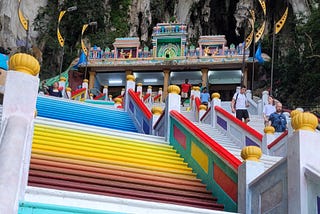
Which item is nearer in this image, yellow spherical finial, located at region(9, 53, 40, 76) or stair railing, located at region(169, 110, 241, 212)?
yellow spherical finial, located at region(9, 53, 40, 76)

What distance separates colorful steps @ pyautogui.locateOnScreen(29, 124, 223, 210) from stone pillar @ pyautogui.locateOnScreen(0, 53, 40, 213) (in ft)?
2.51

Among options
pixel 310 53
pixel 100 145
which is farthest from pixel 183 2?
pixel 100 145

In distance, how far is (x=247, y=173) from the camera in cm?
401

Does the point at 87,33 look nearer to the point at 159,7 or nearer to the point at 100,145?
the point at 159,7

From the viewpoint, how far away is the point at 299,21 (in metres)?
27.1

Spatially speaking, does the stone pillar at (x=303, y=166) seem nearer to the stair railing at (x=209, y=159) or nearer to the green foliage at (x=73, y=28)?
the stair railing at (x=209, y=159)

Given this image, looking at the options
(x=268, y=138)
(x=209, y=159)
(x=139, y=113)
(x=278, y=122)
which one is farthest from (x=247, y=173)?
(x=139, y=113)

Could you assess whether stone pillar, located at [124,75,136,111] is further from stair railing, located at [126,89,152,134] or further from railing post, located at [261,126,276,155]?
railing post, located at [261,126,276,155]

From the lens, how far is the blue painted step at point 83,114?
8.68m

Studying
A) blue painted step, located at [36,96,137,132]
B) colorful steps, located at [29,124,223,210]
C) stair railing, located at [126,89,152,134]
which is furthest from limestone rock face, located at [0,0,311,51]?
colorful steps, located at [29,124,223,210]

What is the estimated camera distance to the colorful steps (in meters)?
4.42

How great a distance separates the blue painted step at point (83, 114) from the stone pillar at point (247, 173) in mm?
4781

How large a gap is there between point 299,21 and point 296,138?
2526 cm

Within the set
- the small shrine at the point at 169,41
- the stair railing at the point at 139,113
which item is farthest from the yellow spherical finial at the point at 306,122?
the small shrine at the point at 169,41
